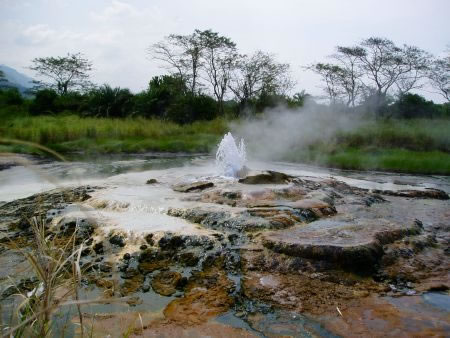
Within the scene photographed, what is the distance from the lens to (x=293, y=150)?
16328 millimetres

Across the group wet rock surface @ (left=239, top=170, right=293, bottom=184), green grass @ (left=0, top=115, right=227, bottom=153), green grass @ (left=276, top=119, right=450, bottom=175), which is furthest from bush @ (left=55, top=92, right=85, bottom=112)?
wet rock surface @ (left=239, top=170, right=293, bottom=184)

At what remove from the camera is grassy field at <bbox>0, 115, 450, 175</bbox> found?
573 inches

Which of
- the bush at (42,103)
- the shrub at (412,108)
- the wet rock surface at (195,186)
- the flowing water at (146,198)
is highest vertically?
the shrub at (412,108)

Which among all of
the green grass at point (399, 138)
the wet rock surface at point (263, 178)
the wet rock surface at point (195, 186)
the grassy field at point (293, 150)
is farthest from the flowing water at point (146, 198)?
the green grass at point (399, 138)

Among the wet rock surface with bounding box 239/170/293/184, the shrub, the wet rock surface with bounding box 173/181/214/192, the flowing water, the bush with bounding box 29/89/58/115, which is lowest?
the flowing water

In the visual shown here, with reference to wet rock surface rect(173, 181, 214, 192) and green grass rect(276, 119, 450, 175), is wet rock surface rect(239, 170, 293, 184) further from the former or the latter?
green grass rect(276, 119, 450, 175)

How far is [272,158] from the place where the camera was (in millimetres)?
A: 16297

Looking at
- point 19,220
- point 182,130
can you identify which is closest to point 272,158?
point 182,130

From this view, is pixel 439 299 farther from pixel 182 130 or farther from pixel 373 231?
pixel 182 130

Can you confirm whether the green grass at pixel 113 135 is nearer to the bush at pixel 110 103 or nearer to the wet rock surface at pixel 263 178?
the bush at pixel 110 103

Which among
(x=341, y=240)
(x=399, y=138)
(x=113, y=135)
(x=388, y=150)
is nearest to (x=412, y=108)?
(x=399, y=138)

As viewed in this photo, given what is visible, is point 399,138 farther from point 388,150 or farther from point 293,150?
point 293,150

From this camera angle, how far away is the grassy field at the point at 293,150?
1455cm

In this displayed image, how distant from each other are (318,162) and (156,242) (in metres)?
11.2
